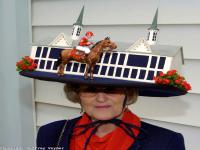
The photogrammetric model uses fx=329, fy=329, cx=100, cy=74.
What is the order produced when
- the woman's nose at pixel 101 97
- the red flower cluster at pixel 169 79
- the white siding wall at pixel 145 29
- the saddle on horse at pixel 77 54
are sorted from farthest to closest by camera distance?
the white siding wall at pixel 145 29 → the woman's nose at pixel 101 97 → the saddle on horse at pixel 77 54 → the red flower cluster at pixel 169 79

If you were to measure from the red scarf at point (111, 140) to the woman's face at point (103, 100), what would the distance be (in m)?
0.07

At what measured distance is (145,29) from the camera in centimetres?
154

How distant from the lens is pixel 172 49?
→ 100 cm

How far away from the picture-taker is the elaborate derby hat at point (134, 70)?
3.11 ft

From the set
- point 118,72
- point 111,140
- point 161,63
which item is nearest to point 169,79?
point 161,63

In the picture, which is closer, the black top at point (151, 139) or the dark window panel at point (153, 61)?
the dark window panel at point (153, 61)

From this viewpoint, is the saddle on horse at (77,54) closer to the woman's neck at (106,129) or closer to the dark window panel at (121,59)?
the dark window panel at (121,59)

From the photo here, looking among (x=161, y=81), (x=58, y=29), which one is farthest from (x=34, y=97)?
(x=161, y=81)

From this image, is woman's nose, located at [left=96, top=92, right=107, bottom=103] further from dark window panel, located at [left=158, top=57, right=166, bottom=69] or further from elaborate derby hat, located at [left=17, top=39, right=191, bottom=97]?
dark window panel, located at [left=158, top=57, right=166, bottom=69]

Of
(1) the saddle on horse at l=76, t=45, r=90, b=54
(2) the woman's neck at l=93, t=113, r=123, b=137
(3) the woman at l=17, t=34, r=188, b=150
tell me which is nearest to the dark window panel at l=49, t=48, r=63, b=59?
(3) the woman at l=17, t=34, r=188, b=150

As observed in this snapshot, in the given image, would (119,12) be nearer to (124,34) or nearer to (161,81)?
(124,34)

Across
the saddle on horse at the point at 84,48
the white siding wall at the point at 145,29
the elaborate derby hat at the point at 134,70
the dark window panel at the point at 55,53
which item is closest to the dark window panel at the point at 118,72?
the elaborate derby hat at the point at 134,70

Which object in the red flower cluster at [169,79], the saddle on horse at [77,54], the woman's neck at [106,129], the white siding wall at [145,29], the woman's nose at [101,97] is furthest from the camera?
the white siding wall at [145,29]

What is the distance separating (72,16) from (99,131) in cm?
72
